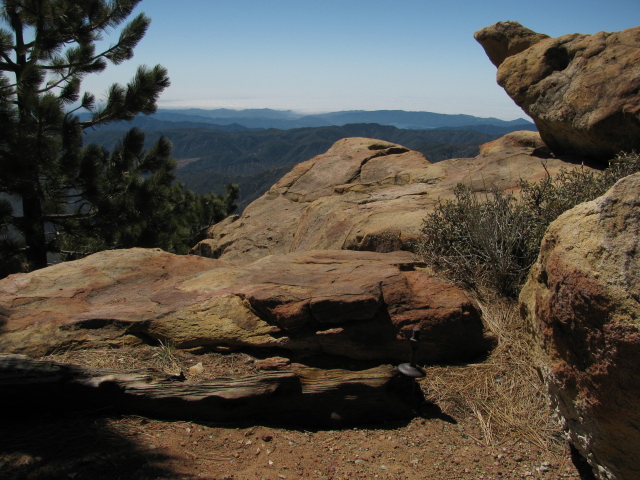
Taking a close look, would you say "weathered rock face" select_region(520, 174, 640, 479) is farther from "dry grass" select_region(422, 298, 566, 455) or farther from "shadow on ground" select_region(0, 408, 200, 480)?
"shadow on ground" select_region(0, 408, 200, 480)

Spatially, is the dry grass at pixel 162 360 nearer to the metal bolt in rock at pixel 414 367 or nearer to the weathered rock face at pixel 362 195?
the metal bolt in rock at pixel 414 367

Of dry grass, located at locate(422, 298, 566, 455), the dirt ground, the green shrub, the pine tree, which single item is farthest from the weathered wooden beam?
the pine tree

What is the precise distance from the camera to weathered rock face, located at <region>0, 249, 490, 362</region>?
11.6ft

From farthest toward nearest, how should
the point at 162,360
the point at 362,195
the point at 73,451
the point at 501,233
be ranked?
1. the point at 362,195
2. the point at 501,233
3. the point at 162,360
4. the point at 73,451

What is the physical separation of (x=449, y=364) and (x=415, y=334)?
738 mm

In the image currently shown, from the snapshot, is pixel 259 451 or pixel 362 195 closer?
pixel 259 451

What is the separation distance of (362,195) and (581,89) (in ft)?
10.9

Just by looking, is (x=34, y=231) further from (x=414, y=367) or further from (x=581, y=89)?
(x=581, y=89)

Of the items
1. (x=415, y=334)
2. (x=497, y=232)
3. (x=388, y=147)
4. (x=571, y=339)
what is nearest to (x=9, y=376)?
(x=415, y=334)

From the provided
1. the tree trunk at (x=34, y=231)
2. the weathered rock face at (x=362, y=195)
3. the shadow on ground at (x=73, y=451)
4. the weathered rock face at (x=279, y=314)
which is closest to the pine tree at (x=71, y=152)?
the tree trunk at (x=34, y=231)

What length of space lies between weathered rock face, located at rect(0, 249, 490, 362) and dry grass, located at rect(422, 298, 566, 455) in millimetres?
169

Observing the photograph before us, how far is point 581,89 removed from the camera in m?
6.54

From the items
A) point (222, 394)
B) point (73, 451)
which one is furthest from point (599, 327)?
point (73, 451)

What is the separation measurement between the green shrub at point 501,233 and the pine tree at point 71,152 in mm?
8079
